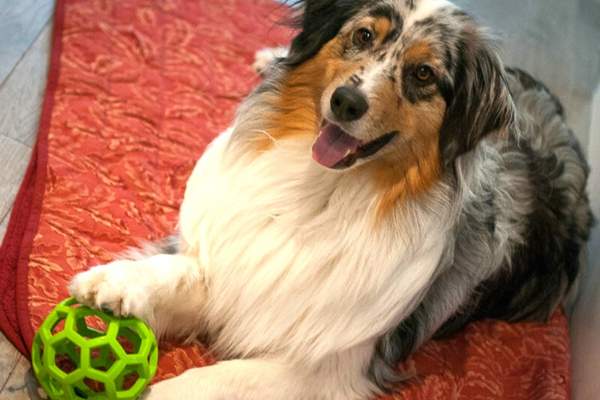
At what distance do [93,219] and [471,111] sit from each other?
1.45m

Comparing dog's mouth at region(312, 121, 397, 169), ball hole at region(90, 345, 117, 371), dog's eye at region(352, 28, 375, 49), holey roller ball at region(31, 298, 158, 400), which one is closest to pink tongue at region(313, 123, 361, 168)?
dog's mouth at region(312, 121, 397, 169)

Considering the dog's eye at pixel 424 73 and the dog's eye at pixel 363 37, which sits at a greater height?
the dog's eye at pixel 363 37

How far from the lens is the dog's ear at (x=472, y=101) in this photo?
218 cm

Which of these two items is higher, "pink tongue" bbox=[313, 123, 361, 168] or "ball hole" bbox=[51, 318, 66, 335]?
"pink tongue" bbox=[313, 123, 361, 168]

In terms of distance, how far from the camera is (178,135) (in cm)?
332

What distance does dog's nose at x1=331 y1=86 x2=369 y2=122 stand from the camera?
2.04 metres

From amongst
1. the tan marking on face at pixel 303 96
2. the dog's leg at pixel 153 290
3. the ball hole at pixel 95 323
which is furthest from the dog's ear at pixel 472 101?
the ball hole at pixel 95 323

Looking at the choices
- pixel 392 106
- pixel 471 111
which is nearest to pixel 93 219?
pixel 392 106

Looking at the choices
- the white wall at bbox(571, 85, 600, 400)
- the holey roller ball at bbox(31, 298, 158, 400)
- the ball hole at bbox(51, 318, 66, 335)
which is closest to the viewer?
the holey roller ball at bbox(31, 298, 158, 400)

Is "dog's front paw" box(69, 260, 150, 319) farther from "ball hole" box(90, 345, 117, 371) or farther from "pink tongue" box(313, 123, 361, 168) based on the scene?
"pink tongue" box(313, 123, 361, 168)

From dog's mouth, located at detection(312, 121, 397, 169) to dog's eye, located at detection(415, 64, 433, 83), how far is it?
0.18 meters

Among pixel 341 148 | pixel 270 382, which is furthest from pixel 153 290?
pixel 341 148

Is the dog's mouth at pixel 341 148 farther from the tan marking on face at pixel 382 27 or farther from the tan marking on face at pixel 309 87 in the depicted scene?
the tan marking on face at pixel 382 27

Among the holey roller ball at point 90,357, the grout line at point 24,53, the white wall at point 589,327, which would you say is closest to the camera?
the holey roller ball at point 90,357
